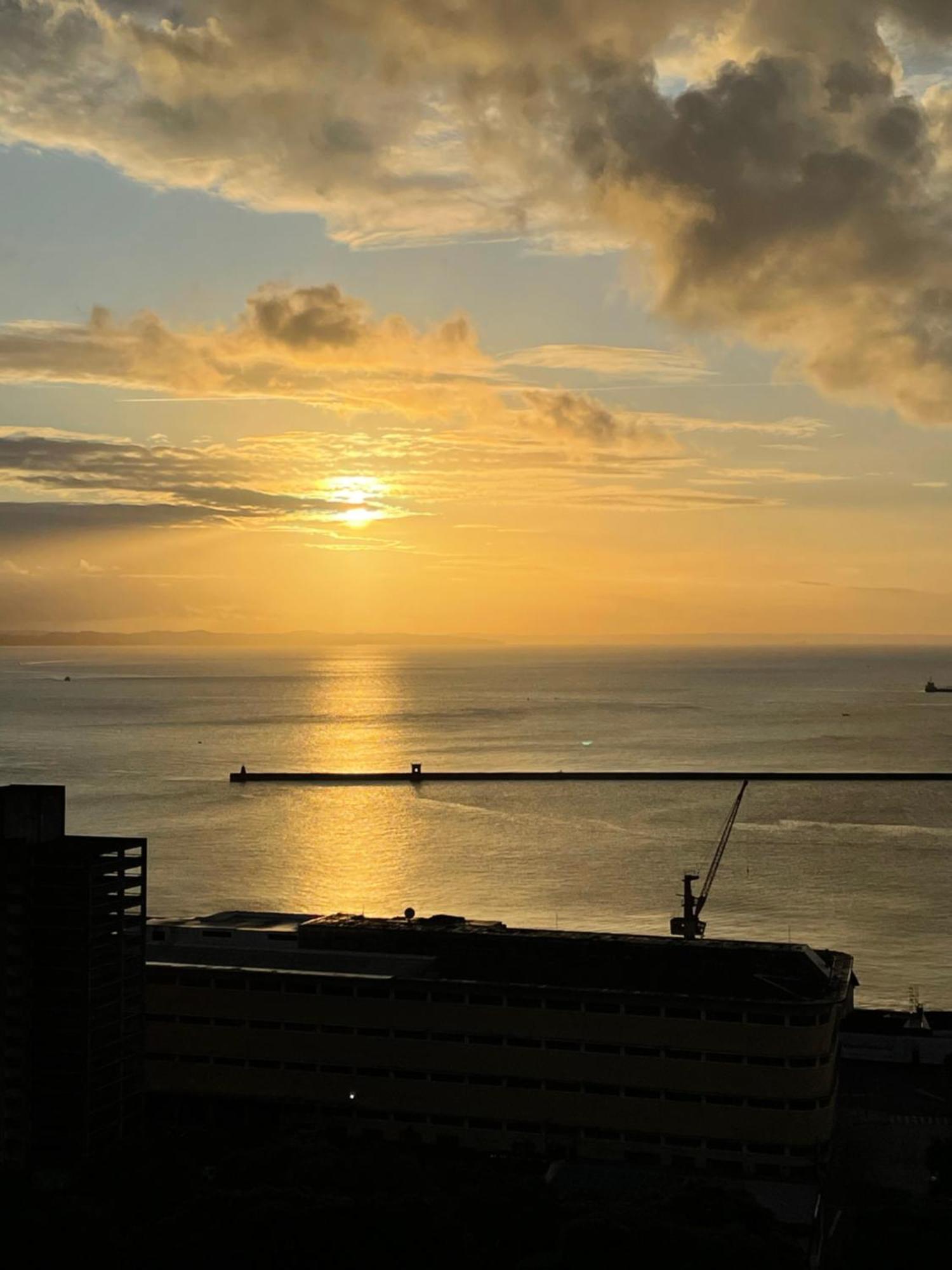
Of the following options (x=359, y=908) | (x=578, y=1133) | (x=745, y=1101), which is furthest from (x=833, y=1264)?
(x=359, y=908)

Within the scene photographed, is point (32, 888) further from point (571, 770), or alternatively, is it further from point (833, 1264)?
point (571, 770)

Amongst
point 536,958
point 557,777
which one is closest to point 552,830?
point 557,777

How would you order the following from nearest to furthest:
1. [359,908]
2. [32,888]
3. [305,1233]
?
1. [305,1233]
2. [32,888]
3. [359,908]

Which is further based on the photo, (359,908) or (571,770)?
(571,770)

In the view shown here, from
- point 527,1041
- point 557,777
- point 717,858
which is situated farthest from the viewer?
point 557,777

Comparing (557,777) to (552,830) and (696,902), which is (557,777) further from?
(696,902)

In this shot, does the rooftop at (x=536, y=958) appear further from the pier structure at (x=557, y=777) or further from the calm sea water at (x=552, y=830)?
the pier structure at (x=557, y=777)

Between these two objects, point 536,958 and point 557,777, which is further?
point 557,777
